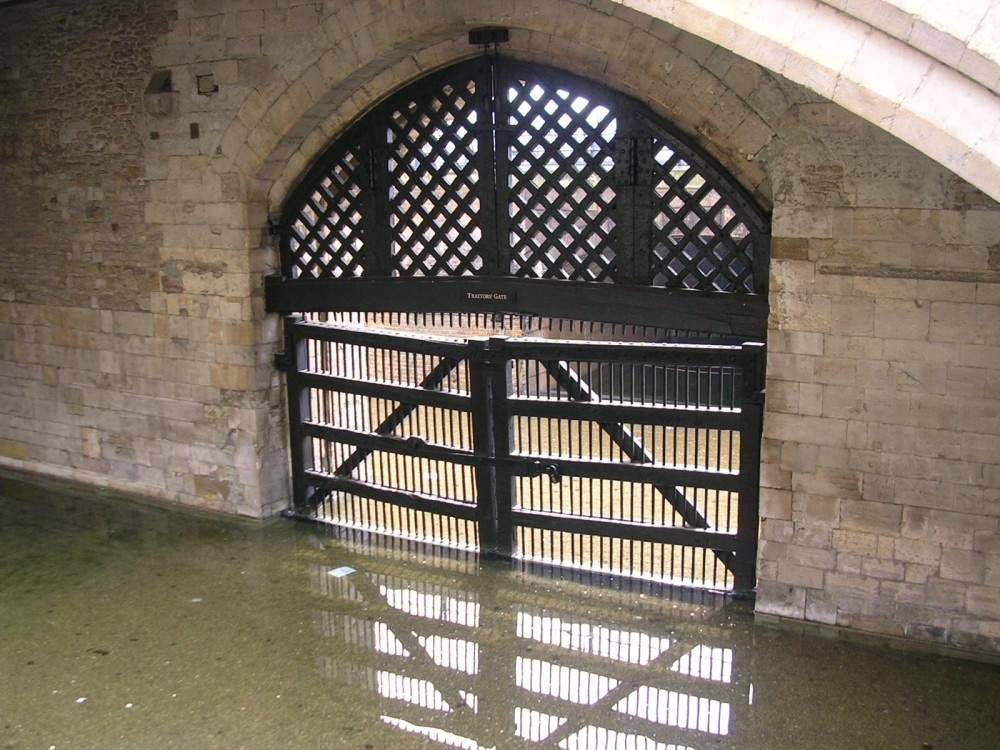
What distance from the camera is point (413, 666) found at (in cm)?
476

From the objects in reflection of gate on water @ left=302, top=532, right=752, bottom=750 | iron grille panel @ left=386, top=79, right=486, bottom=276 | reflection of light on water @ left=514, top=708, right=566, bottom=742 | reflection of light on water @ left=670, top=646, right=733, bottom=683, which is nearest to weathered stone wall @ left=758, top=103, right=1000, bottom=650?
reflection of light on water @ left=670, top=646, right=733, bottom=683

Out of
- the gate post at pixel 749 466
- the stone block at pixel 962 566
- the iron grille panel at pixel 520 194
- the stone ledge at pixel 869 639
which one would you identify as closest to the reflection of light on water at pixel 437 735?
the stone ledge at pixel 869 639

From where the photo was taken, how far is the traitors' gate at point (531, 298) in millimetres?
5234

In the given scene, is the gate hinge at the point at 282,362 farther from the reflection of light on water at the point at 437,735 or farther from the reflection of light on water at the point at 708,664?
the reflection of light on water at the point at 708,664

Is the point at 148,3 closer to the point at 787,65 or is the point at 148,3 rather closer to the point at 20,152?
the point at 20,152

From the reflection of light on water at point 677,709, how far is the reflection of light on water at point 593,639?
298 millimetres

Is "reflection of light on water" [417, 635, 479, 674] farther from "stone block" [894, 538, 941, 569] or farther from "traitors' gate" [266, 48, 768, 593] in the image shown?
"stone block" [894, 538, 941, 569]

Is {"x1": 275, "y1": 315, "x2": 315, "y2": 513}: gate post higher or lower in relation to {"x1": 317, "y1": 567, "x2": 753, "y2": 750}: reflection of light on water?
higher

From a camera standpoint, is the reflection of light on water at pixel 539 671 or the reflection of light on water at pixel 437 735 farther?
the reflection of light on water at pixel 539 671

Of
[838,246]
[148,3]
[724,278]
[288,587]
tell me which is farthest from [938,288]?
[148,3]

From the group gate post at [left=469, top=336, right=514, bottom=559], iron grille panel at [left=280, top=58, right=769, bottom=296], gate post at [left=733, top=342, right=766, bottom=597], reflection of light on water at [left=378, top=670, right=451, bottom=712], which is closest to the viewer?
reflection of light on water at [left=378, top=670, right=451, bottom=712]

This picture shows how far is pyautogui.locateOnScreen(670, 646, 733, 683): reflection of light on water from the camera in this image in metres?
4.61

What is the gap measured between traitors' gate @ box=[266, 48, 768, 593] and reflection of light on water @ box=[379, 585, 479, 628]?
0.64 meters

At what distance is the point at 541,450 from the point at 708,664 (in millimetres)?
1881
